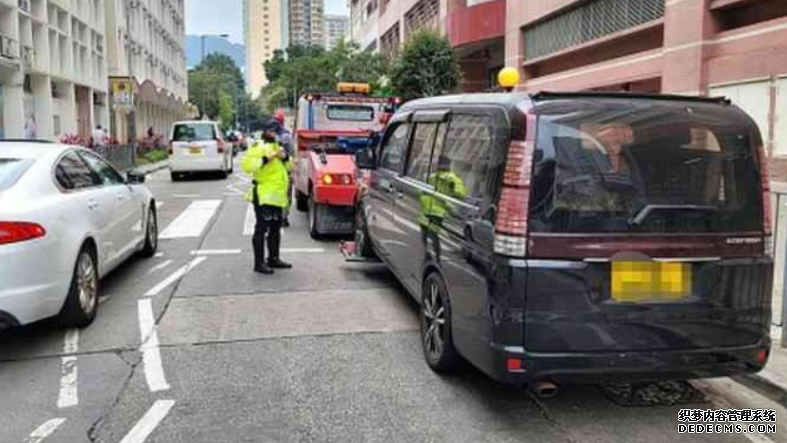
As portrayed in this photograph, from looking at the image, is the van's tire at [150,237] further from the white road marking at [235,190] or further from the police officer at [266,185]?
the white road marking at [235,190]

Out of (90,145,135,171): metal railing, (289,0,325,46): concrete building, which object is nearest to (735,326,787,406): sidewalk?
(90,145,135,171): metal railing

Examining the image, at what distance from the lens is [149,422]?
4277mm

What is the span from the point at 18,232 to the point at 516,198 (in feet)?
11.6

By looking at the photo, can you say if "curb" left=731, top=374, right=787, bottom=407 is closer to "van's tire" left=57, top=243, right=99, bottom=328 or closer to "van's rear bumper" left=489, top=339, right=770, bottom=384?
"van's rear bumper" left=489, top=339, right=770, bottom=384

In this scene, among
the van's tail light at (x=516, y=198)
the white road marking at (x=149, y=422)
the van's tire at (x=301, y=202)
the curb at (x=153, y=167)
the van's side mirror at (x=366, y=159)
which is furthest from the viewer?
the curb at (x=153, y=167)

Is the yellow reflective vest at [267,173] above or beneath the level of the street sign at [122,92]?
beneath

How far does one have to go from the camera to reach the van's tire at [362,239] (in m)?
8.20

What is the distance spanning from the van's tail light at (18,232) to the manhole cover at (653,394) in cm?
407

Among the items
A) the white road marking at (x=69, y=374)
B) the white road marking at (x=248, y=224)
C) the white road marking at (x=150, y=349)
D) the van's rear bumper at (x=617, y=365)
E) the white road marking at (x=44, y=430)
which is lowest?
the white road marking at (x=44, y=430)

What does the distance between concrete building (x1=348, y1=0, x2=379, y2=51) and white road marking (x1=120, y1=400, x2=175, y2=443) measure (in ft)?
163

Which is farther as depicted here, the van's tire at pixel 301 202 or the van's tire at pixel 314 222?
the van's tire at pixel 301 202

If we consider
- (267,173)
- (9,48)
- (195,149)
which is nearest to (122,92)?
(9,48)

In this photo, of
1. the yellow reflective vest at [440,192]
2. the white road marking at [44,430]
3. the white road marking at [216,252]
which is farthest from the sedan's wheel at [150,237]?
the white road marking at [44,430]

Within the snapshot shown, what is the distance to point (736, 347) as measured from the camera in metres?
4.13
